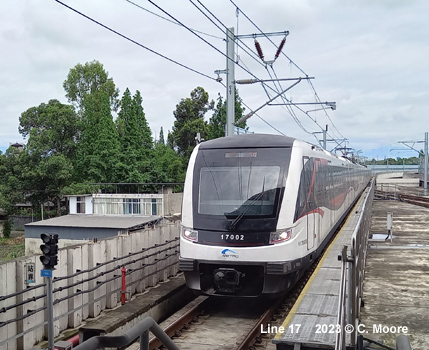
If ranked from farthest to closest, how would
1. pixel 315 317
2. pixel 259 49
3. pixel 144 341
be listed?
pixel 259 49 → pixel 315 317 → pixel 144 341

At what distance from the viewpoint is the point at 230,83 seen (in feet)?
49.6

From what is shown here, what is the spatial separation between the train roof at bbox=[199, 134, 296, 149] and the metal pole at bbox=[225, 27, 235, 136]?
516 cm

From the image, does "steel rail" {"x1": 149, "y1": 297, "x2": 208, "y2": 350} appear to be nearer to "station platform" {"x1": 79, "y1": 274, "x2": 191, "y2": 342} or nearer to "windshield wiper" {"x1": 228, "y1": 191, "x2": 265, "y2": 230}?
"station platform" {"x1": 79, "y1": 274, "x2": 191, "y2": 342}

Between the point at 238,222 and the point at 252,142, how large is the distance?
1.70 meters

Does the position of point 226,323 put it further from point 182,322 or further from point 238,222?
point 238,222

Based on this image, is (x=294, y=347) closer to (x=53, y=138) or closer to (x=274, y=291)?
(x=274, y=291)

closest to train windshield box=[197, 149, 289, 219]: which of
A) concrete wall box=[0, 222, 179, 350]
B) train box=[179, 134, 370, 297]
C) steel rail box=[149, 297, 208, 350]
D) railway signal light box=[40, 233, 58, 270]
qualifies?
train box=[179, 134, 370, 297]

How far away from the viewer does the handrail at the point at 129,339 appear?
2.47 meters

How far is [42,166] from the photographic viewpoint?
40.4m

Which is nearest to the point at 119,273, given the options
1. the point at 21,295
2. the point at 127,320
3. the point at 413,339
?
the point at 127,320

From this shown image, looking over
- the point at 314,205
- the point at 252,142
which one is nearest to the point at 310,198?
the point at 314,205

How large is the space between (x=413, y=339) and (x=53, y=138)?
150 ft

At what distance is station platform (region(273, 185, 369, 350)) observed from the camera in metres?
5.50

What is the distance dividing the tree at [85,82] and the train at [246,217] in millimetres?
52085
